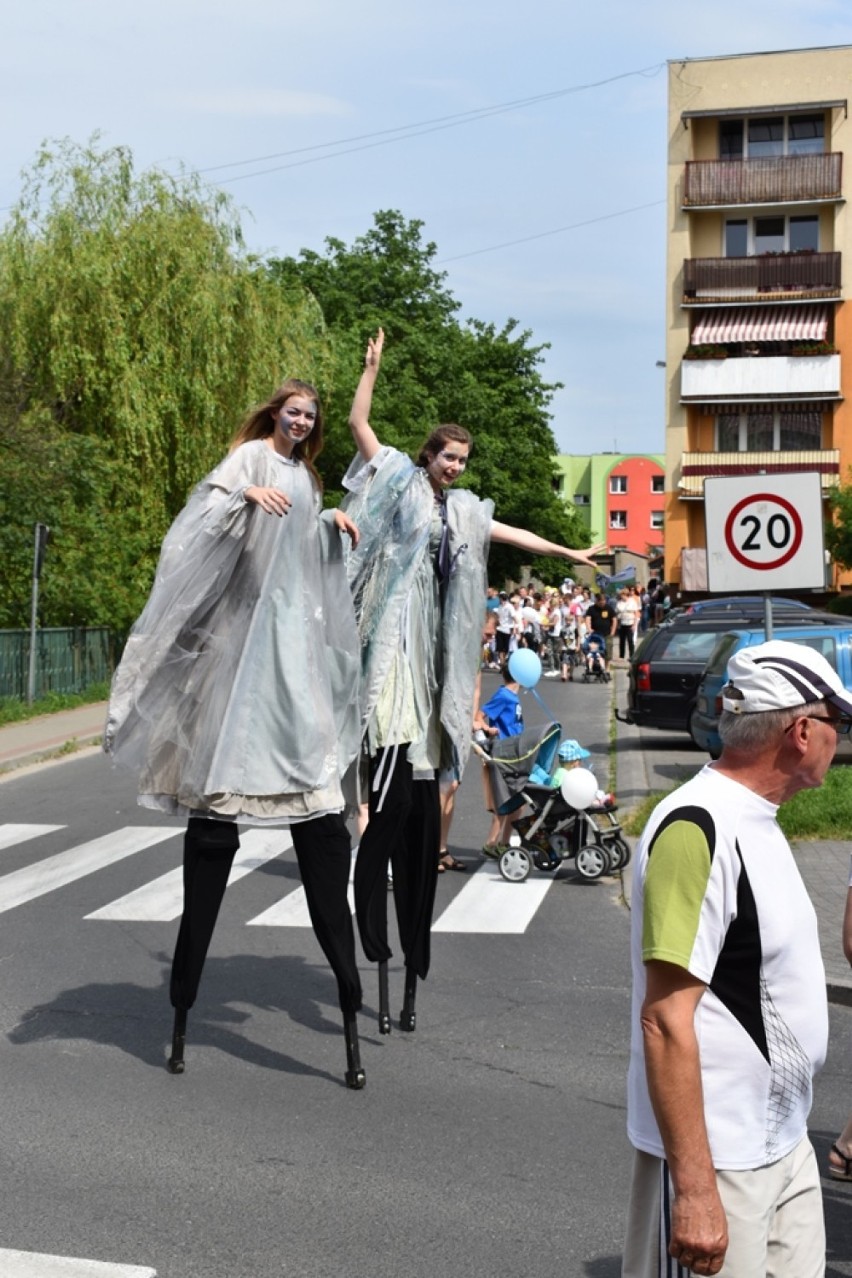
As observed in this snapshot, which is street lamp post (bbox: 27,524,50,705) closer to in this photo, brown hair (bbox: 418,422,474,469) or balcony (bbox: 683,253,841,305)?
brown hair (bbox: 418,422,474,469)

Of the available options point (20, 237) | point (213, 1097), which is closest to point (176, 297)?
point (20, 237)

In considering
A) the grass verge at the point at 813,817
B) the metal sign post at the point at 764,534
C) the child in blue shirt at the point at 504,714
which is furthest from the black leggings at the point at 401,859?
the metal sign post at the point at 764,534

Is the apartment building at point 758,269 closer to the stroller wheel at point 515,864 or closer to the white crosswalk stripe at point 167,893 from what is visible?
the white crosswalk stripe at point 167,893

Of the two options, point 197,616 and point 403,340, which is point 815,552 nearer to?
point 197,616

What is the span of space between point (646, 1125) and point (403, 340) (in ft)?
167

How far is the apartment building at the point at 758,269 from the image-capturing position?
174ft

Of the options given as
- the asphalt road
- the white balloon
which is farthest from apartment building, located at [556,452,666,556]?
the asphalt road

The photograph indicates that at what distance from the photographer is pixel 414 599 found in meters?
6.26

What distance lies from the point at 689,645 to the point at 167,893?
38.6ft

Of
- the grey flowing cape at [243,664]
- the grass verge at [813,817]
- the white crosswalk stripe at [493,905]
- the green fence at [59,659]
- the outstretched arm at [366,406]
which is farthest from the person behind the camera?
the green fence at [59,659]

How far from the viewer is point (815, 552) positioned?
12.1 metres

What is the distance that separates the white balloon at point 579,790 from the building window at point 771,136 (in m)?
47.1

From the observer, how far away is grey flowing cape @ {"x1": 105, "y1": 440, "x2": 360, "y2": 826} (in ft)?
18.5

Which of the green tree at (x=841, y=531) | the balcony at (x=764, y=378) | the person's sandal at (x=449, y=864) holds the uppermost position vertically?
the balcony at (x=764, y=378)
